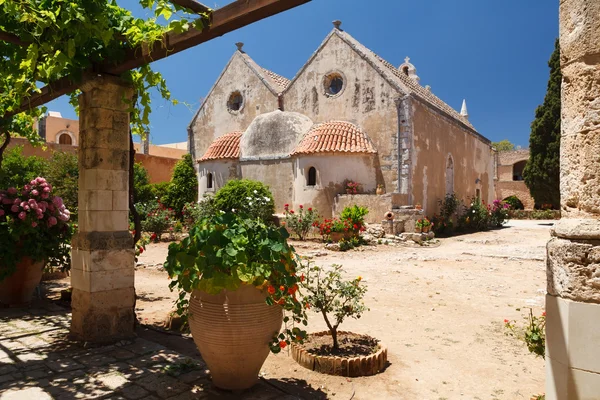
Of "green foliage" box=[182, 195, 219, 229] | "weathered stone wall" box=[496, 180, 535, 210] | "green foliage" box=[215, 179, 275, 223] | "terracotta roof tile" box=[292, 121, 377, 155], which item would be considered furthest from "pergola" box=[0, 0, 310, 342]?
"weathered stone wall" box=[496, 180, 535, 210]

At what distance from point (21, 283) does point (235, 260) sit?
14.7 ft

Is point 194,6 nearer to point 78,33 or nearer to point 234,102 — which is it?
point 78,33

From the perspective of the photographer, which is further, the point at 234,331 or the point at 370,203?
the point at 370,203

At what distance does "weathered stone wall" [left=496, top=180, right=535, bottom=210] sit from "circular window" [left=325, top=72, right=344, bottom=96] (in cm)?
2566

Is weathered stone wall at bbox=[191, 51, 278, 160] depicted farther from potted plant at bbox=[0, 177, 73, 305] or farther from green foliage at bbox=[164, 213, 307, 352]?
green foliage at bbox=[164, 213, 307, 352]

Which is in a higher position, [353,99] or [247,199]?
[353,99]

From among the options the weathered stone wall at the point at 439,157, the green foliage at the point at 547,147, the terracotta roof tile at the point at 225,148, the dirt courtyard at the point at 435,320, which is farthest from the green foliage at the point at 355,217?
the green foliage at the point at 547,147

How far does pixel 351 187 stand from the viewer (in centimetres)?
1641

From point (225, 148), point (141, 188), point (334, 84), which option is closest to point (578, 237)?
point (334, 84)

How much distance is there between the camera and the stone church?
16453 mm

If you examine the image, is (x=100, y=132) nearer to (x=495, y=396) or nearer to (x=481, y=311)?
(x=495, y=396)

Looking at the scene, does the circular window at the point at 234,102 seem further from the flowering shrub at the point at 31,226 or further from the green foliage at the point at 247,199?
the flowering shrub at the point at 31,226

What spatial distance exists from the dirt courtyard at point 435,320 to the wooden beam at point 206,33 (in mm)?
3042

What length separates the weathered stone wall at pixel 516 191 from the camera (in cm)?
3841
